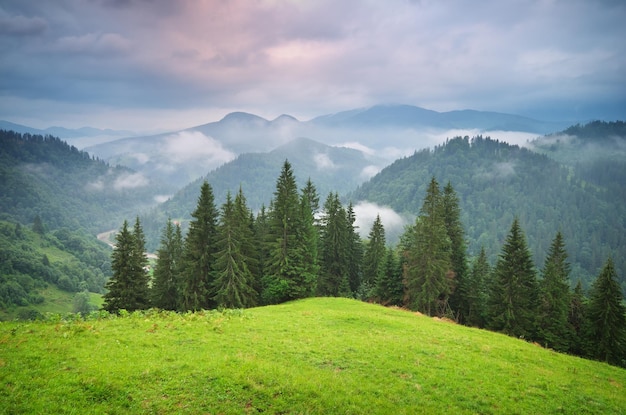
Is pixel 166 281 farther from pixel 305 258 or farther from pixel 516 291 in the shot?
pixel 516 291

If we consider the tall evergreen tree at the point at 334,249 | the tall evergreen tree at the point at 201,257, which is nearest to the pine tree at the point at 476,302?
the tall evergreen tree at the point at 334,249

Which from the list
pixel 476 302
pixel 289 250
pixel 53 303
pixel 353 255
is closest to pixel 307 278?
pixel 289 250

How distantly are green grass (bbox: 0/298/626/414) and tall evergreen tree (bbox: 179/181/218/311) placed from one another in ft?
66.4

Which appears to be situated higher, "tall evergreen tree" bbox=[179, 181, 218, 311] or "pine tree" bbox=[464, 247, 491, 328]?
"tall evergreen tree" bbox=[179, 181, 218, 311]

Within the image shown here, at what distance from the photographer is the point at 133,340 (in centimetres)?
1784

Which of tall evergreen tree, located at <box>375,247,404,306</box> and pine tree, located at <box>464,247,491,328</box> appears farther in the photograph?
tall evergreen tree, located at <box>375,247,404,306</box>

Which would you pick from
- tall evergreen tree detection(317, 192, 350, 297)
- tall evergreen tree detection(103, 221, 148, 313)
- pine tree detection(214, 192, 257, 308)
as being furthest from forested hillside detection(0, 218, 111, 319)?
pine tree detection(214, 192, 257, 308)

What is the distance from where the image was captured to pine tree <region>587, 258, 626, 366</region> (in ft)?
132

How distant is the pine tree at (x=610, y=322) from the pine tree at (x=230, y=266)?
43.1 meters

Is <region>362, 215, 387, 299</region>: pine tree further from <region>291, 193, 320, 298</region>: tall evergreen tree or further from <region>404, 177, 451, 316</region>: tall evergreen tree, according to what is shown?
<region>291, 193, 320, 298</region>: tall evergreen tree

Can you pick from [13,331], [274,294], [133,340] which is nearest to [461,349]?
[133,340]

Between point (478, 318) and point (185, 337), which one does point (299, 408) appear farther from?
point (478, 318)

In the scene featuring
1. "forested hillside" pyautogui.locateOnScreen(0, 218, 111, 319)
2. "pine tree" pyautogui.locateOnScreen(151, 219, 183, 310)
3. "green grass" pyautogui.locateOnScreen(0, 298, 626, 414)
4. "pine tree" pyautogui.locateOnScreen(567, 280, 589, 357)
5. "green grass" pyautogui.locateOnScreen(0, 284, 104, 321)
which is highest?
"green grass" pyautogui.locateOnScreen(0, 298, 626, 414)

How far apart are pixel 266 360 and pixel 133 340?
7.19 metres
